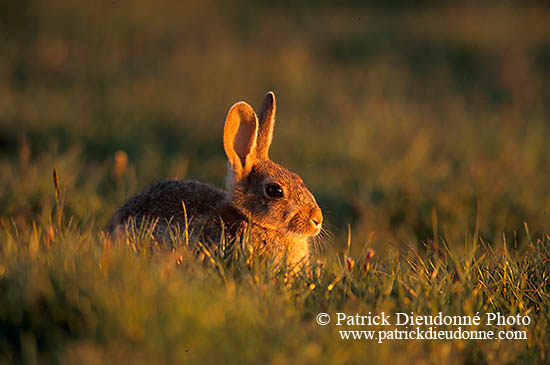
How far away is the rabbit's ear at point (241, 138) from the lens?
4438 millimetres

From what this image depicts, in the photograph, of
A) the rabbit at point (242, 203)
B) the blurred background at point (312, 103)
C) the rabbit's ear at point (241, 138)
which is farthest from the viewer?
the blurred background at point (312, 103)

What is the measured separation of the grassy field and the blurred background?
0.12 feet

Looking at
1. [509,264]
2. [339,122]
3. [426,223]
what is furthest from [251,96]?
[509,264]

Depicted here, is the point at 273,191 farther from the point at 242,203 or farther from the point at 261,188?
the point at 242,203

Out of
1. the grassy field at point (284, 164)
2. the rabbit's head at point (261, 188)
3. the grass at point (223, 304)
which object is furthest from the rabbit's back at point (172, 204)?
the grass at point (223, 304)

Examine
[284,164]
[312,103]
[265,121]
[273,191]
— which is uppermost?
[265,121]

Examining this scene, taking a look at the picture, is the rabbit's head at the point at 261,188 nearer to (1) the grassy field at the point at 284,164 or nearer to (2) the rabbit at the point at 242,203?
(2) the rabbit at the point at 242,203

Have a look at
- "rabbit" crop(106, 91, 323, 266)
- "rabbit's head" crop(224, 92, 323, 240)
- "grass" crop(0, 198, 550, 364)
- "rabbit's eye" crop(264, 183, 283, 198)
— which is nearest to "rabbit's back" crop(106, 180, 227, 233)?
"rabbit" crop(106, 91, 323, 266)

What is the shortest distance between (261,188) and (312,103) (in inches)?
183

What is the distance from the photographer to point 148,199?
430 centimetres

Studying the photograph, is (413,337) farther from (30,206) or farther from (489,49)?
(489,49)

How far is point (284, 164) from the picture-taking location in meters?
6.82

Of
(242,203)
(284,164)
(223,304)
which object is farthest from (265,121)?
(223,304)

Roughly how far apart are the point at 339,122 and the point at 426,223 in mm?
2706
